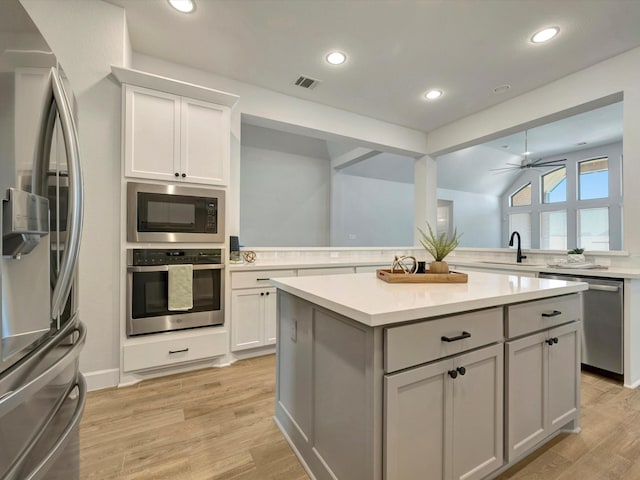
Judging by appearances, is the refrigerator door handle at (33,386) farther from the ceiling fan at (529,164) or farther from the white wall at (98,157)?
the ceiling fan at (529,164)

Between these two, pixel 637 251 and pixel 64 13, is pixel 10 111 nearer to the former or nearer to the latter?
pixel 64 13

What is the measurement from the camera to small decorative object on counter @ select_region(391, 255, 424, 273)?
177 cm

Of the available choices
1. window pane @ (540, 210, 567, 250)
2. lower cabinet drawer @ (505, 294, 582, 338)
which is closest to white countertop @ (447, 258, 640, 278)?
lower cabinet drawer @ (505, 294, 582, 338)

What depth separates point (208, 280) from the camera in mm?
2510

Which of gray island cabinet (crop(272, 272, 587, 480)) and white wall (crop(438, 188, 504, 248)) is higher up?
white wall (crop(438, 188, 504, 248))

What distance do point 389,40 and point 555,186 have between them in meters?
7.96

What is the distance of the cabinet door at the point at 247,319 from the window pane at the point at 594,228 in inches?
332

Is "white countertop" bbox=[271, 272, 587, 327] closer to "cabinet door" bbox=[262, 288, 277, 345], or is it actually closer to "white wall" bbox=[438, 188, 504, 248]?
"cabinet door" bbox=[262, 288, 277, 345]

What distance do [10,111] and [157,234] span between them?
1824mm

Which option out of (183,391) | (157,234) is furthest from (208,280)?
(183,391)

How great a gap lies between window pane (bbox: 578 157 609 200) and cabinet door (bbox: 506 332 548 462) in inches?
309

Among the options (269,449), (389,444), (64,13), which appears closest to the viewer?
(389,444)

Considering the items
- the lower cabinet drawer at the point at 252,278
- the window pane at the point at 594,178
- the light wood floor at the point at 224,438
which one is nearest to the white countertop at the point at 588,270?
the light wood floor at the point at 224,438

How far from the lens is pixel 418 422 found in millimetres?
1082
